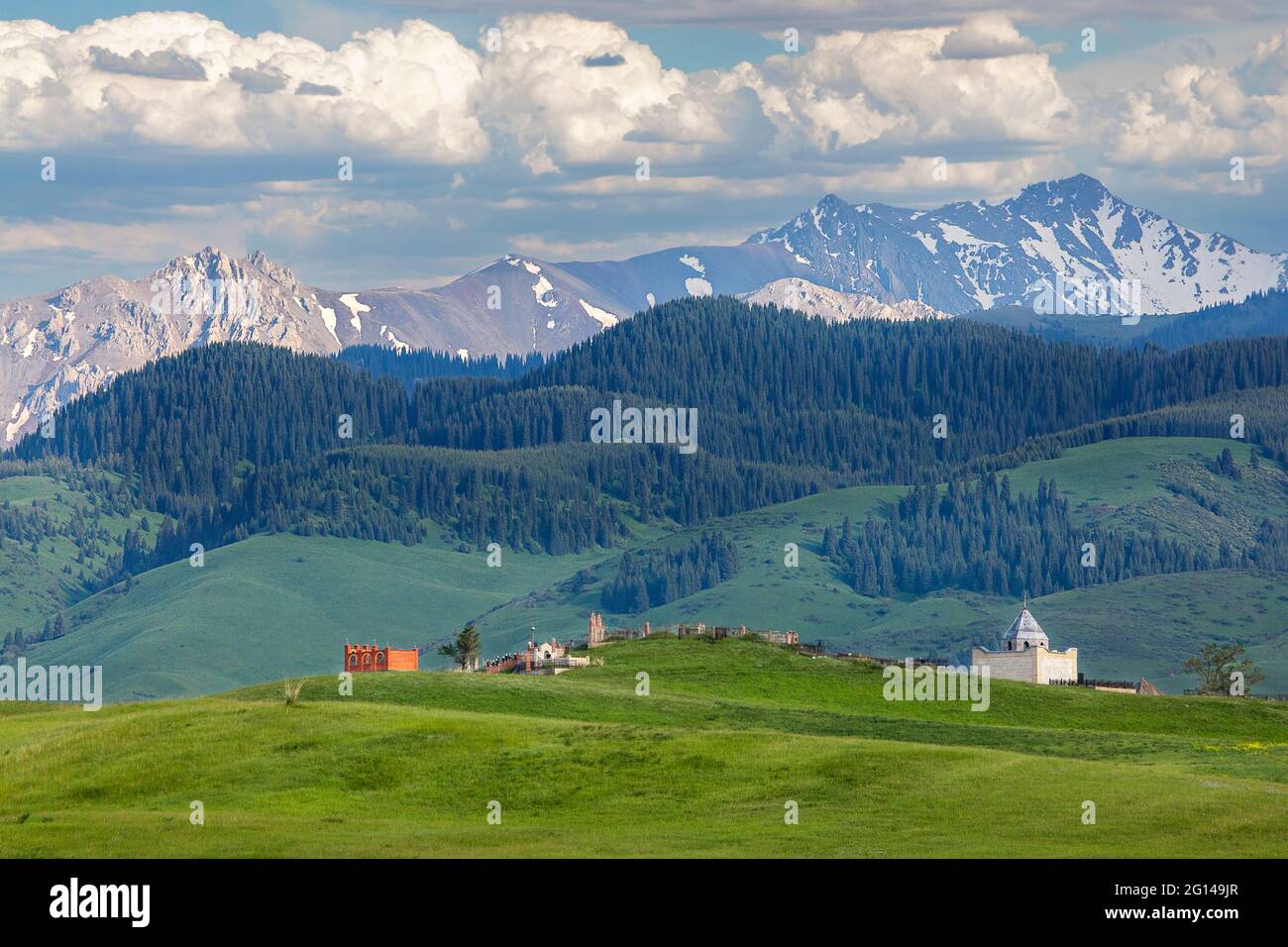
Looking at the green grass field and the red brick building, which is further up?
the red brick building

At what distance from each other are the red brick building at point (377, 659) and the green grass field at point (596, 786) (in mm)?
43849

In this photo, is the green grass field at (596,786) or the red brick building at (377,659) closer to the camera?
the green grass field at (596,786)

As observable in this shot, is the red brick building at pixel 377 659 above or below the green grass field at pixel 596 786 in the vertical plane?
above

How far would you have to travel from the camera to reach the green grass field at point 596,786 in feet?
251

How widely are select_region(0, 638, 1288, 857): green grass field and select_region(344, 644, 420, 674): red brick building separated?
4385cm

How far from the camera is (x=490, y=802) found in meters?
87.5

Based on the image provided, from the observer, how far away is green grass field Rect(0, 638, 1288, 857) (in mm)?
76500

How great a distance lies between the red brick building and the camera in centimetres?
18012

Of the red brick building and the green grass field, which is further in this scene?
the red brick building

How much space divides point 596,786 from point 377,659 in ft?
300

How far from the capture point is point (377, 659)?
7165 inches

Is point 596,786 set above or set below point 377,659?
below

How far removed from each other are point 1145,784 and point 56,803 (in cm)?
4535
